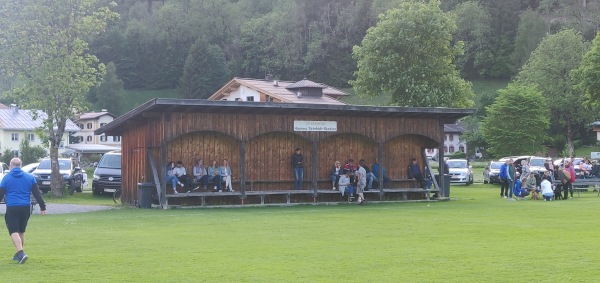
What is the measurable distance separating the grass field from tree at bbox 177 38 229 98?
326ft

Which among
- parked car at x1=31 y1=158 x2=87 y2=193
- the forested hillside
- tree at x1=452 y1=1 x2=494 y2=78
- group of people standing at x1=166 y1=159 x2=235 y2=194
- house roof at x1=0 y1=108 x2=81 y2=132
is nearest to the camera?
group of people standing at x1=166 y1=159 x2=235 y2=194

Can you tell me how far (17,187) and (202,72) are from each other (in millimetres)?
111095

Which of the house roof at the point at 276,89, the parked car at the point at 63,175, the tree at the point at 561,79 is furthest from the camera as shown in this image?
the tree at the point at 561,79

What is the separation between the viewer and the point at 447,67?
55.5m

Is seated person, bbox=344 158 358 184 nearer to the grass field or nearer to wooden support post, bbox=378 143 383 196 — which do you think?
wooden support post, bbox=378 143 383 196

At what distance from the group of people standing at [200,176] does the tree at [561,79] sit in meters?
63.3

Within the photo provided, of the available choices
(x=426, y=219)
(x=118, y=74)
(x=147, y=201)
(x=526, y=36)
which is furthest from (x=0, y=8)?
(x=118, y=74)

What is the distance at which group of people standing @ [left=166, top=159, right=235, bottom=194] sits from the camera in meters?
28.4

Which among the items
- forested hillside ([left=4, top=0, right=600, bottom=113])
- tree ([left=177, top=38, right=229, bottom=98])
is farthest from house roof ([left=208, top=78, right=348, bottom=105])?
tree ([left=177, top=38, right=229, bottom=98])

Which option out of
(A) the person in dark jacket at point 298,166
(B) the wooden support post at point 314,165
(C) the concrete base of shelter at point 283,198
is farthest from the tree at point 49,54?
(B) the wooden support post at point 314,165

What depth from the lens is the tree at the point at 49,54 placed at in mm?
37719

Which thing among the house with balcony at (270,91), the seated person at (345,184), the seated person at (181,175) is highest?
the house with balcony at (270,91)

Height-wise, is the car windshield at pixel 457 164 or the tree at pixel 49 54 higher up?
the tree at pixel 49 54

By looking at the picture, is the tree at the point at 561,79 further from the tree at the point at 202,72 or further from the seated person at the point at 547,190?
the seated person at the point at 547,190
